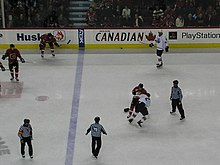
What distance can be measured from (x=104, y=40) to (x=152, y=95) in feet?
17.5

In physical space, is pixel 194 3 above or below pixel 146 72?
above

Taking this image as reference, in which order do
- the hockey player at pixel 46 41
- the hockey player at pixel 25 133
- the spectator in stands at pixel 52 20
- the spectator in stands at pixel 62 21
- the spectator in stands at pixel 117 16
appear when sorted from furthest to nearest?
the spectator in stands at pixel 62 21 < the spectator in stands at pixel 52 20 < the spectator in stands at pixel 117 16 < the hockey player at pixel 46 41 < the hockey player at pixel 25 133

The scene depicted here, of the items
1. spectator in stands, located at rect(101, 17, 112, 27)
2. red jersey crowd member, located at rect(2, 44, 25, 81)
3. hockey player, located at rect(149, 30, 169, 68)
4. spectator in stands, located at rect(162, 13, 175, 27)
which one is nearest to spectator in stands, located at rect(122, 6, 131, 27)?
spectator in stands, located at rect(101, 17, 112, 27)

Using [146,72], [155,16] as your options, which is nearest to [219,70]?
[146,72]

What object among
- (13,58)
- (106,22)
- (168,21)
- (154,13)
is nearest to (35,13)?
(106,22)

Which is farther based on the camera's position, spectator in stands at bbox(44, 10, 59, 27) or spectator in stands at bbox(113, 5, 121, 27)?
spectator in stands at bbox(44, 10, 59, 27)

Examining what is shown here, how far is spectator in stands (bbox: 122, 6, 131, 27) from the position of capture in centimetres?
2255

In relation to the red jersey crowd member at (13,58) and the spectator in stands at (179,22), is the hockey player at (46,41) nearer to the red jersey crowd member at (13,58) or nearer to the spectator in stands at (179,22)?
the red jersey crowd member at (13,58)

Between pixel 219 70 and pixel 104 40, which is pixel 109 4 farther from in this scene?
pixel 219 70

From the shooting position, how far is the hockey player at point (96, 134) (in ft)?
43.3

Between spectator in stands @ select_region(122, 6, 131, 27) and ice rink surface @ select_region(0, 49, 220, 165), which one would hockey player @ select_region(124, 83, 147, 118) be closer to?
ice rink surface @ select_region(0, 49, 220, 165)

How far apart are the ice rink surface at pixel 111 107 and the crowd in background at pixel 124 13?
3.87ft

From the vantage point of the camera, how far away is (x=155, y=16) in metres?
22.6

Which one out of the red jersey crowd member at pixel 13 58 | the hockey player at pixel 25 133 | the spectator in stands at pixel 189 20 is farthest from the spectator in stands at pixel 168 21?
the hockey player at pixel 25 133
